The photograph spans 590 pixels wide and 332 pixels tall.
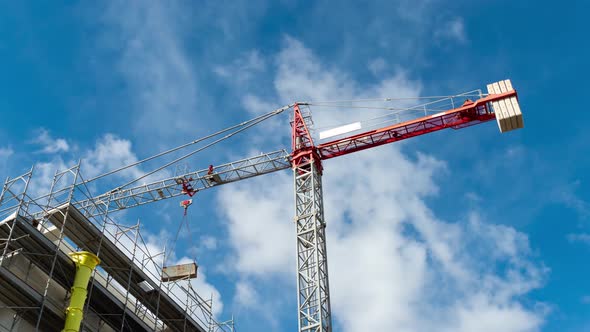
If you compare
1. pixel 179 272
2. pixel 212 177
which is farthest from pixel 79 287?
pixel 212 177

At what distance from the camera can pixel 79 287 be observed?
2594 centimetres

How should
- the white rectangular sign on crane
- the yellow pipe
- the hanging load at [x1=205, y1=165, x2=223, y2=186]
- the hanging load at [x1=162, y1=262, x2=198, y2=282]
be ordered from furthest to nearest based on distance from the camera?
1. the hanging load at [x1=205, y1=165, x2=223, y2=186]
2. the white rectangular sign on crane
3. the hanging load at [x1=162, y1=262, x2=198, y2=282]
4. the yellow pipe

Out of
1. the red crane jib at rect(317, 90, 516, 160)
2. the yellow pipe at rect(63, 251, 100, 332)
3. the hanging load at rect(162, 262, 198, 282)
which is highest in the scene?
the red crane jib at rect(317, 90, 516, 160)

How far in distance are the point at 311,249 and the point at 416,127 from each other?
35.1 ft

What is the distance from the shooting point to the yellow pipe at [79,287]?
25.2 metres

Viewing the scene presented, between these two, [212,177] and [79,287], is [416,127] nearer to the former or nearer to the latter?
[212,177]

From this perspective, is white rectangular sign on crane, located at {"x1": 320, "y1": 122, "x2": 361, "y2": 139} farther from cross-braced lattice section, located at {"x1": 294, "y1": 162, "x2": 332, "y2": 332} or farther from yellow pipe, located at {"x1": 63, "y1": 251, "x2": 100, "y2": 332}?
yellow pipe, located at {"x1": 63, "y1": 251, "x2": 100, "y2": 332}

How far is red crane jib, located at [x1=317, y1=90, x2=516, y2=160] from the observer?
42156mm

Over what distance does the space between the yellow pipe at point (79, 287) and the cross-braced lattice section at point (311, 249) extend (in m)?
14.1

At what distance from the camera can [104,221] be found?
1184 inches

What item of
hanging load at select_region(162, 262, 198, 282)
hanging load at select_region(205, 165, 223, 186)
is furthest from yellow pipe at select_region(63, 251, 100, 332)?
hanging load at select_region(205, 165, 223, 186)

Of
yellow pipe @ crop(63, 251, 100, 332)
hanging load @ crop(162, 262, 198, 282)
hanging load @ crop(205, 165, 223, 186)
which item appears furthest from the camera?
hanging load @ crop(205, 165, 223, 186)

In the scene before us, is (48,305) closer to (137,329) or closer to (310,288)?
(137,329)

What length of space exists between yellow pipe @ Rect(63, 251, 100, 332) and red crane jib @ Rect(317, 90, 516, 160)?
20.7 metres
